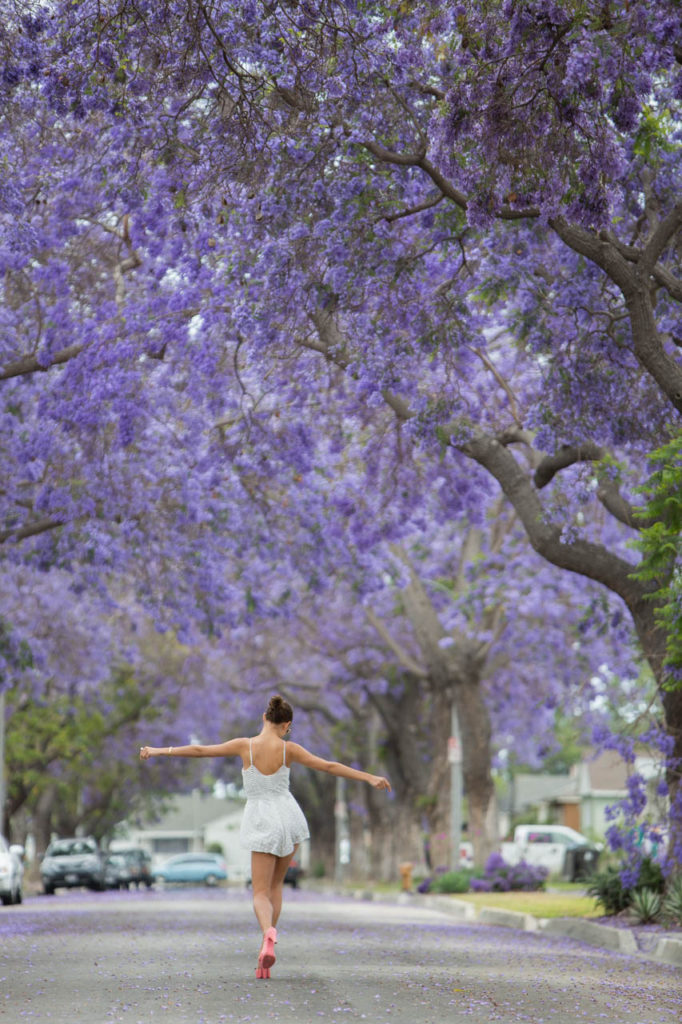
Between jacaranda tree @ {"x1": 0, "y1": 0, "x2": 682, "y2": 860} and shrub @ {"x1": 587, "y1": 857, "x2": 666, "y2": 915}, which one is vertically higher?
jacaranda tree @ {"x1": 0, "y1": 0, "x2": 682, "y2": 860}

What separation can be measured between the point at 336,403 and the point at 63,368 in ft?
10.9

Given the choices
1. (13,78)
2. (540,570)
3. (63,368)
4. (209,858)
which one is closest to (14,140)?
(13,78)

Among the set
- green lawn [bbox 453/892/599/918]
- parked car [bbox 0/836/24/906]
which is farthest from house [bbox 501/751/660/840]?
parked car [bbox 0/836/24/906]

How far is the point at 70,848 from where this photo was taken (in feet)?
135

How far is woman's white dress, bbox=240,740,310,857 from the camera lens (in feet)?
32.7

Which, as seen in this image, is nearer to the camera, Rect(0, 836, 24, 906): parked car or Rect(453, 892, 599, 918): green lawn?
Rect(453, 892, 599, 918): green lawn

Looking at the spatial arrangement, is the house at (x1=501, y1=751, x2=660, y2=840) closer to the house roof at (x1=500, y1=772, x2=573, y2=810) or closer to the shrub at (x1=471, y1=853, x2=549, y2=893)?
the house roof at (x1=500, y1=772, x2=573, y2=810)

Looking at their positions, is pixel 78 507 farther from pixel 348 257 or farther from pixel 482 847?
pixel 482 847

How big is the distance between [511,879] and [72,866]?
1638cm

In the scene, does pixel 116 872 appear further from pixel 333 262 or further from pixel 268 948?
pixel 268 948

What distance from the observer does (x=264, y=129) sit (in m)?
13.0

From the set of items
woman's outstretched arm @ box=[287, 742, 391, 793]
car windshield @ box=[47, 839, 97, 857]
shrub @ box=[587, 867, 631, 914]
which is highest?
car windshield @ box=[47, 839, 97, 857]

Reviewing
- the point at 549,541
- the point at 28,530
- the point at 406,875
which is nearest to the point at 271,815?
the point at 549,541

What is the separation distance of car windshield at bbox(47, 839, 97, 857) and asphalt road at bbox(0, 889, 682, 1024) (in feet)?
76.1
